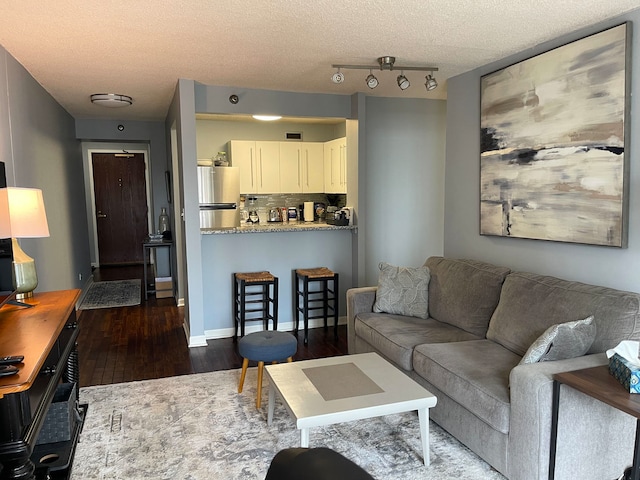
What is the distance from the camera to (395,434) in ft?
8.95

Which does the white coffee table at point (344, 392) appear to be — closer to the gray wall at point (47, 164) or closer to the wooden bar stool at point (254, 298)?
the wooden bar stool at point (254, 298)

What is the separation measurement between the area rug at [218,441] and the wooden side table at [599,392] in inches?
20.0

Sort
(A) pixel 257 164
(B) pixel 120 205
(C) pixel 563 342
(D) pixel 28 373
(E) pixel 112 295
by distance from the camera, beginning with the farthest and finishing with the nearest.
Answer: (B) pixel 120 205 → (E) pixel 112 295 → (A) pixel 257 164 → (C) pixel 563 342 → (D) pixel 28 373

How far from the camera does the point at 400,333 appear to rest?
10.4ft

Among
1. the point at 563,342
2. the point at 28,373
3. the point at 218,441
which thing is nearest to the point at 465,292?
the point at 563,342

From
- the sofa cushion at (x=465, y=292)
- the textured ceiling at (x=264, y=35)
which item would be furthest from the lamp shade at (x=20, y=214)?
the sofa cushion at (x=465, y=292)

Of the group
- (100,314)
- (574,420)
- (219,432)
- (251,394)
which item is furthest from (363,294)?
(100,314)

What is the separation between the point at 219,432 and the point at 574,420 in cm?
189

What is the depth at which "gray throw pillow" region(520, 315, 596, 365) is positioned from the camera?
2.21 meters

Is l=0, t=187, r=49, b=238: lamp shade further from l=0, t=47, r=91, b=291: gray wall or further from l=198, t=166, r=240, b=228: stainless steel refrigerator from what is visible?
l=198, t=166, r=240, b=228: stainless steel refrigerator

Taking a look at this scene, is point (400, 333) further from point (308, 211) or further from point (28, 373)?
point (308, 211)

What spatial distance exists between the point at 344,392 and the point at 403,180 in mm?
3452

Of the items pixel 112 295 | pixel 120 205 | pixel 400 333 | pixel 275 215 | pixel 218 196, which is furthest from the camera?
pixel 120 205

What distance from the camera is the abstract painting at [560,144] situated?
2.63 m
